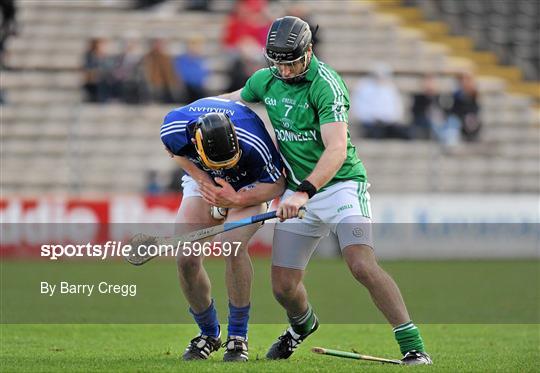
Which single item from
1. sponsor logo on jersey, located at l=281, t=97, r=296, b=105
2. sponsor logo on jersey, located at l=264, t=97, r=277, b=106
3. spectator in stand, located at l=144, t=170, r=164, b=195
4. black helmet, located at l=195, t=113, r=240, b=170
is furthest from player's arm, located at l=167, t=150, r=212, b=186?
spectator in stand, located at l=144, t=170, r=164, b=195

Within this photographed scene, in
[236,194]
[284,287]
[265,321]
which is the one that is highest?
[236,194]

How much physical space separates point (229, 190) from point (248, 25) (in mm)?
13769

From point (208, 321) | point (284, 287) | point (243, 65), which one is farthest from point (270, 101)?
point (243, 65)

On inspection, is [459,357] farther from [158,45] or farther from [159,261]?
[158,45]

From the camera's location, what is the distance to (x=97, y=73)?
2186 centimetres

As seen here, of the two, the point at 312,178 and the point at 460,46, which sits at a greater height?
the point at 312,178

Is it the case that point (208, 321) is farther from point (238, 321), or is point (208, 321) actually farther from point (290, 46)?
point (290, 46)

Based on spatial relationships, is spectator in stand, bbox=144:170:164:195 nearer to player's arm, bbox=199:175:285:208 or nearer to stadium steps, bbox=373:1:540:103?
stadium steps, bbox=373:1:540:103

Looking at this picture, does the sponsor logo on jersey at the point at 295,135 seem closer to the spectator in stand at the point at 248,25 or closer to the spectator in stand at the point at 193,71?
the spectator in stand at the point at 193,71

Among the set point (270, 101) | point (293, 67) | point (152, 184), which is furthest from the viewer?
point (152, 184)

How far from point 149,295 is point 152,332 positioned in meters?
3.43

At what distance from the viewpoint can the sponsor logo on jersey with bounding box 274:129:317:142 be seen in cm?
934

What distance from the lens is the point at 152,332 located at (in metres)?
12.1

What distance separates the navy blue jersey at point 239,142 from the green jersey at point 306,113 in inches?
5.6
